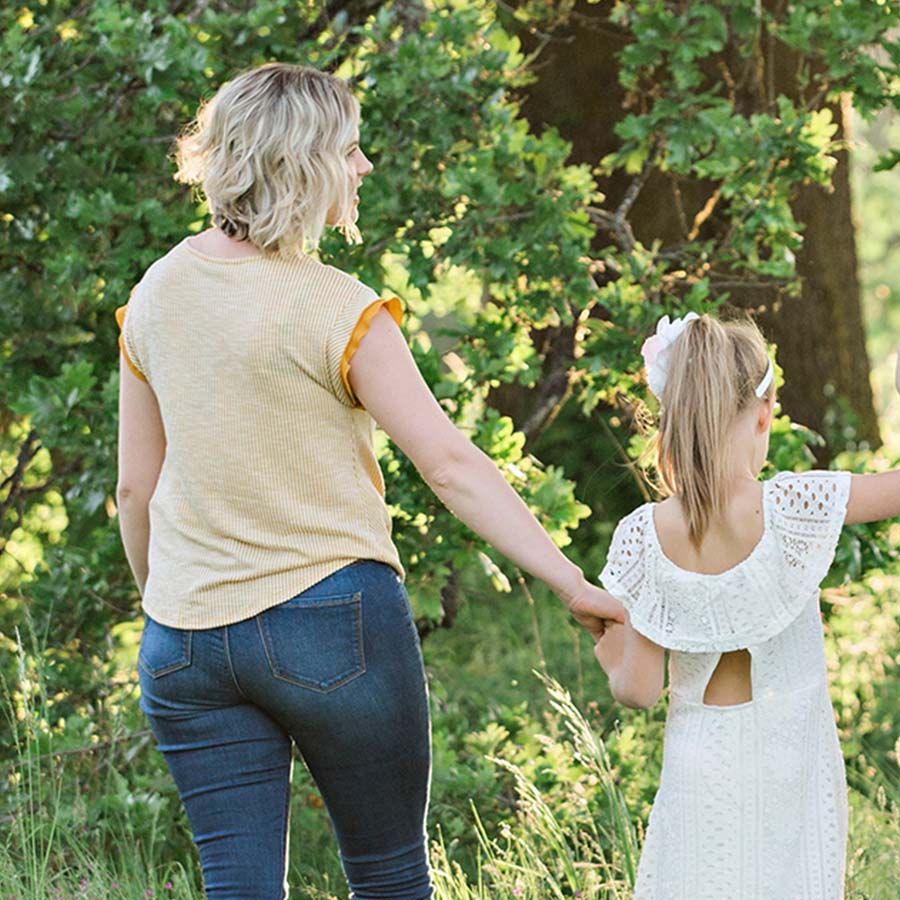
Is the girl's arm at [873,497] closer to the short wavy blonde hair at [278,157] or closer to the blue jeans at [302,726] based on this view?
the blue jeans at [302,726]

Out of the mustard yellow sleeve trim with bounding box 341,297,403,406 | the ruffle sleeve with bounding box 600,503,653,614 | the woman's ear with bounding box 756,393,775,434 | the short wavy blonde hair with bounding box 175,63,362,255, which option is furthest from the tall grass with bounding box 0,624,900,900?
the short wavy blonde hair with bounding box 175,63,362,255

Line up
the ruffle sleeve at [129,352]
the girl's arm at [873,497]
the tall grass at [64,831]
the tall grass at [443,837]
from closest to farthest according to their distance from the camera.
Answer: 1. the ruffle sleeve at [129,352]
2. the girl's arm at [873,497]
3. the tall grass at [443,837]
4. the tall grass at [64,831]

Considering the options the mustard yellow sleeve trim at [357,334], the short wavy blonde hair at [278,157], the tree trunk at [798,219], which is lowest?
the mustard yellow sleeve trim at [357,334]

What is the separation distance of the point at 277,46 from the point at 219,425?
202 cm

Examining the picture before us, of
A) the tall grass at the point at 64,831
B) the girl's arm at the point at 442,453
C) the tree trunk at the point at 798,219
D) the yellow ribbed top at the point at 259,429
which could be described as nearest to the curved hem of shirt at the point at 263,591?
the yellow ribbed top at the point at 259,429

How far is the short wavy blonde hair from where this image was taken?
2191 millimetres

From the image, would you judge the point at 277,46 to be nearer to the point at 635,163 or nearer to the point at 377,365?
the point at 635,163

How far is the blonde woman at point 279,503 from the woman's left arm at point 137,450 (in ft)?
0.21

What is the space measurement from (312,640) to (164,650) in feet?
0.80

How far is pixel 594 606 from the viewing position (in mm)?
2510

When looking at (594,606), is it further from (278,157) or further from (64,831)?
(64,831)

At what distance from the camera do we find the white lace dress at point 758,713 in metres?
2.46

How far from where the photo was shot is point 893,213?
20.0 meters

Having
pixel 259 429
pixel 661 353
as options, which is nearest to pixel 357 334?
pixel 259 429
